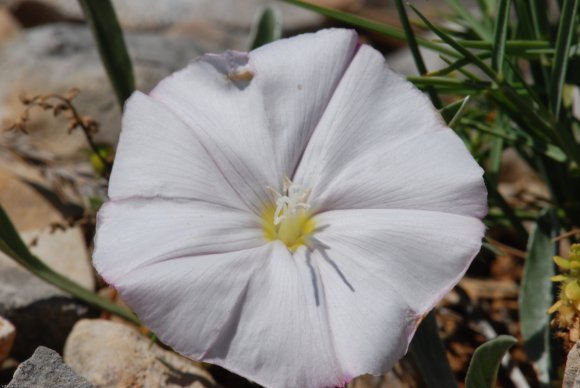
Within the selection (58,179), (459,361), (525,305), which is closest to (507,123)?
(525,305)

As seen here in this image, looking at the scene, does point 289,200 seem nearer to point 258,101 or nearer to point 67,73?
point 258,101

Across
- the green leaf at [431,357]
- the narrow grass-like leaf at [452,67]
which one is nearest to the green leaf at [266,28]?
the narrow grass-like leaf at [452,67]

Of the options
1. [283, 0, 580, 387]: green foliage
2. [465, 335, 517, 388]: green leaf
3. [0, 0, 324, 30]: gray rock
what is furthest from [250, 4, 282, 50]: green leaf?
[0, 0, 324, 30]: gray rock

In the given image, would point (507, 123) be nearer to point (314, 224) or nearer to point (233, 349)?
point (314, 224)

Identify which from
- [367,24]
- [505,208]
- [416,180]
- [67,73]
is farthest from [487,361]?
[67,73]

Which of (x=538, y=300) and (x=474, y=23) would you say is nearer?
(x=538, y=300)

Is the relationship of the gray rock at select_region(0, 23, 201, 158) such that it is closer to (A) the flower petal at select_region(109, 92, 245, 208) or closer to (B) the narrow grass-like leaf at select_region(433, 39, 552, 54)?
(A) the flower petal at select_region(109, 92, 245, 208)

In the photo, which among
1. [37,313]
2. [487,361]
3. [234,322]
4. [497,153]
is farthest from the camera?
[497,153]
